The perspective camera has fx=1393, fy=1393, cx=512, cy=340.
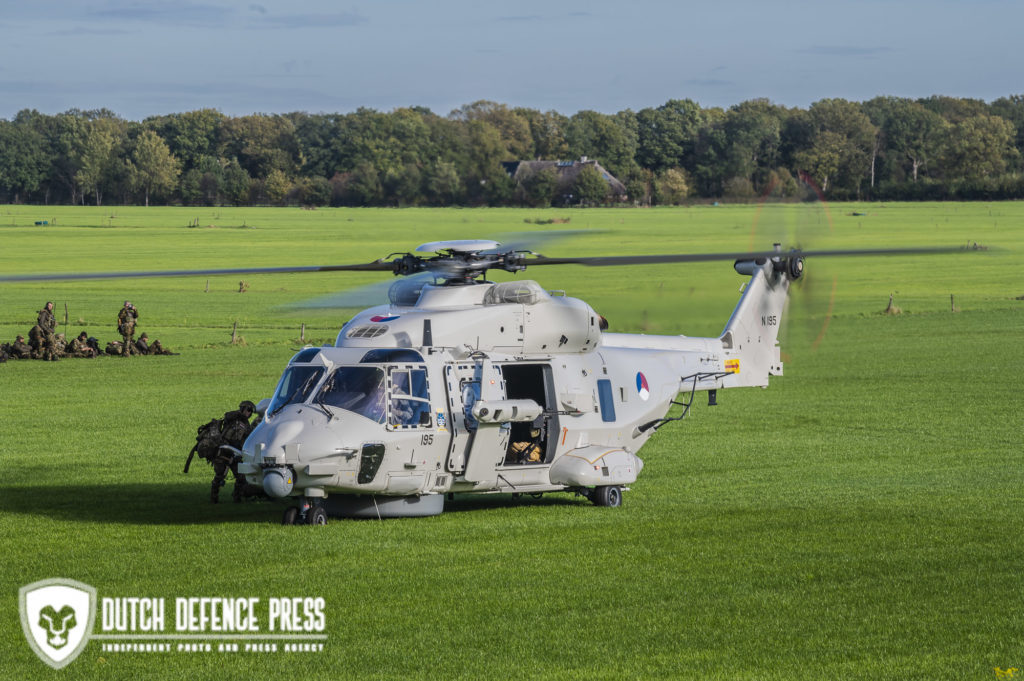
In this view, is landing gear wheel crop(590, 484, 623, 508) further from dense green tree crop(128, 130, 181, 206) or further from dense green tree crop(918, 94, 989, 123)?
dense green tree crop(128, 130, 181, 206)

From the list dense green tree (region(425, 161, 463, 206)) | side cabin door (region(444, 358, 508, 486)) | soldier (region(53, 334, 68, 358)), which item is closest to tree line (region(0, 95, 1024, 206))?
dense green tree (region(425, 161, 463, 206))

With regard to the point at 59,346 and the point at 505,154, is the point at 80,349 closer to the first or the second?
the point at 59,346

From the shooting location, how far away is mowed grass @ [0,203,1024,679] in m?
12.9

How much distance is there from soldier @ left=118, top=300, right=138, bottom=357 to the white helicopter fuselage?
2768cm

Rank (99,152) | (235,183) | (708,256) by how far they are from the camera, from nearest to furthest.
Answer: (708,256)
(235,183)
(99,152)

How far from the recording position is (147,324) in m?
60.3

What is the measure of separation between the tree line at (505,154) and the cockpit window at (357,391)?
7.83 metres

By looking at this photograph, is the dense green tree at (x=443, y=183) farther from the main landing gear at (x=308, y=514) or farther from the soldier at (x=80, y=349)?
the main landing gear at (x=308, y=514)

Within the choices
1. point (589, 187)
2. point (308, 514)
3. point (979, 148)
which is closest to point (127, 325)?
point (308, 514)

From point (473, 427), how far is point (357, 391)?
1760 millimetres

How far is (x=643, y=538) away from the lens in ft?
59.7

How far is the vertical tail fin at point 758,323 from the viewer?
78.8ft

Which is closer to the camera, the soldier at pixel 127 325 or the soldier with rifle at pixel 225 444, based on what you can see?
the soldier with rifle at pixel 225 444

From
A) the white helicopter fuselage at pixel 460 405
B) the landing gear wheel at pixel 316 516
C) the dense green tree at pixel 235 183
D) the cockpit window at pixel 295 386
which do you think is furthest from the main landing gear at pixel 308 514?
the dense green tree at pixel 235 183
